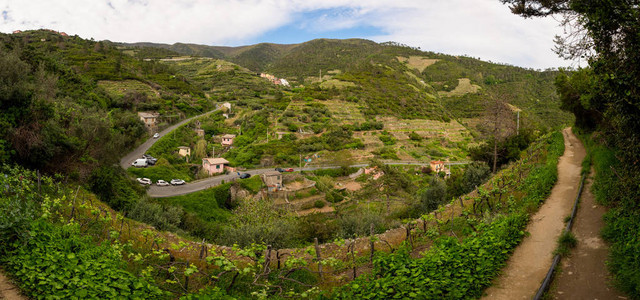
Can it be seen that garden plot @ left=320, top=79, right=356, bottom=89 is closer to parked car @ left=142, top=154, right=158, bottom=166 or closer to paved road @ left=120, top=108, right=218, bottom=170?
paved road @ left=120, top=108, right=218, bottom=170

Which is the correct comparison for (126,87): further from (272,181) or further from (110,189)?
(110,189)

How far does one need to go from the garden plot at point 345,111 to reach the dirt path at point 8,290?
54652mm

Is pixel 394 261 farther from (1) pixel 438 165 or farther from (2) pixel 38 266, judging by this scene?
(1) pixel 438 165

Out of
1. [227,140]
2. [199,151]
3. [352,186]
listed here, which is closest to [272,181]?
[352,186]

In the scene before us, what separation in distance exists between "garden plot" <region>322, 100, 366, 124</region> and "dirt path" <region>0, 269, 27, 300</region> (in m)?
54.7

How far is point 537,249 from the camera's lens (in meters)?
6.40

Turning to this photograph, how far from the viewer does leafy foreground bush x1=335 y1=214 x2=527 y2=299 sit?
4453mm

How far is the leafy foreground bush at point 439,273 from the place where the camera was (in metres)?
4.45

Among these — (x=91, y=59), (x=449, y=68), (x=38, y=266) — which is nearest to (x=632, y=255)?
(x=38, y=266)

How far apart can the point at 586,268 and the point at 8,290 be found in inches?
360

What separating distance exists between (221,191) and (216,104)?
48.9 metres

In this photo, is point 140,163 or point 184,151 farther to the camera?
point 184,151

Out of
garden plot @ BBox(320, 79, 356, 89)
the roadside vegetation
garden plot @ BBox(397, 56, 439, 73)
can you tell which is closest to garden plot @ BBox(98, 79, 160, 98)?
the roadside vegetation

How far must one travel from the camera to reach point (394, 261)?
17.0 ft
